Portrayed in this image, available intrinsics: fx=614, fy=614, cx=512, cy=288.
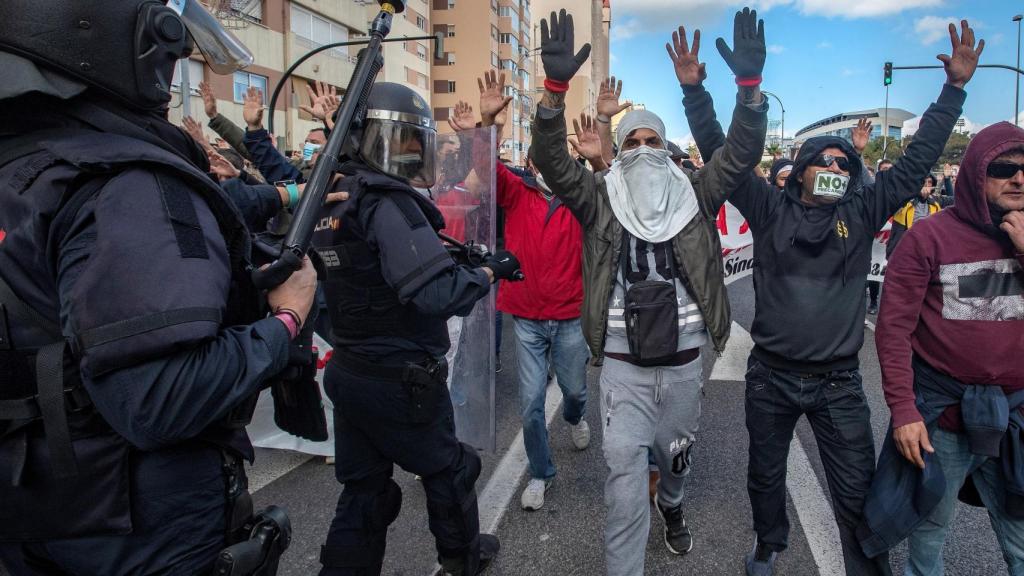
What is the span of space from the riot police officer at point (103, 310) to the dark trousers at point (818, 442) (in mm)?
2210

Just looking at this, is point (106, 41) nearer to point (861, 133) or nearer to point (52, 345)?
point (52, 345)

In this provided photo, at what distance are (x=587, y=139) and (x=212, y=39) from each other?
93.7 inches

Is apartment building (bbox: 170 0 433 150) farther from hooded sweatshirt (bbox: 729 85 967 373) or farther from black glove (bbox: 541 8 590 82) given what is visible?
hooded sweatshirt (bbox: 729 85 967 373)

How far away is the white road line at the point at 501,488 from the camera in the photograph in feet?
10.9

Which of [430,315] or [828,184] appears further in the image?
[828,184]

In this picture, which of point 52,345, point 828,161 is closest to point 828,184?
point 828,161

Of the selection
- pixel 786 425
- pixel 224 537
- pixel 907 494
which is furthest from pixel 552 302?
pixel 224 537

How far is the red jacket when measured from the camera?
150 inches

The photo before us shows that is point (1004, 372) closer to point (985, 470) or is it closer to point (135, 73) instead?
point (985, 470)

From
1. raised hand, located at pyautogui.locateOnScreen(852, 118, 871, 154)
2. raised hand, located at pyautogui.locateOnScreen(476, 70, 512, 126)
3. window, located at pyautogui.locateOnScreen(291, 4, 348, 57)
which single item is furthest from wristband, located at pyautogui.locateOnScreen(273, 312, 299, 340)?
window, located at pyautogui.locateOnScreen(291, 4, 348, 57)

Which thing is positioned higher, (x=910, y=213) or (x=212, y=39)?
(x=212, y=39)

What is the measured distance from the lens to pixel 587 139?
12.6 feet

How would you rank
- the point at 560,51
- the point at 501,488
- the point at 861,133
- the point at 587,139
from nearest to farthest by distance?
1. the point at 560,51
2. the point at 501,488
3. the point at 587,139
4. the point at 861,133

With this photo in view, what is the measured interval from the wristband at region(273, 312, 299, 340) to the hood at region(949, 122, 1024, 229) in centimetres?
248
